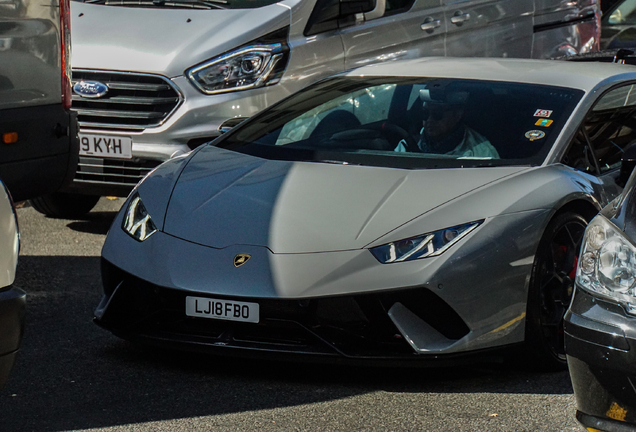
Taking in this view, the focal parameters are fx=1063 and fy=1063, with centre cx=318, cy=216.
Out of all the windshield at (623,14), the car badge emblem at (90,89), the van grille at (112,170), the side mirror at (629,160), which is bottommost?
the windshield at (623,14)

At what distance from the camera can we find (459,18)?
8898 mm

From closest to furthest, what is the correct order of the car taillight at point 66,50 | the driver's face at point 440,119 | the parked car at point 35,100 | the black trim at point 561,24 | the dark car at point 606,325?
the dark car at point 606,325
the driver's face at point 440,119
the parked car at point 35,100
the car taillight at point 66,50
the black trim at point 561,24

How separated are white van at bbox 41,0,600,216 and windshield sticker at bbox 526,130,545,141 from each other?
2.69 metres

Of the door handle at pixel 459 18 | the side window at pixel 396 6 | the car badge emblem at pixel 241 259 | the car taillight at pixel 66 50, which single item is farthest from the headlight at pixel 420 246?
the door handle at pixel 459 18

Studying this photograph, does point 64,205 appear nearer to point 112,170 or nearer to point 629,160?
point 112,170

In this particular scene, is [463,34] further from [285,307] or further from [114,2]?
[285,307]

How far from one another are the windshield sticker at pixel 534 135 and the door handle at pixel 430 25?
148 inches

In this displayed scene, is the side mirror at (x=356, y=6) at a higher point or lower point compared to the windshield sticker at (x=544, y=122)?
lower

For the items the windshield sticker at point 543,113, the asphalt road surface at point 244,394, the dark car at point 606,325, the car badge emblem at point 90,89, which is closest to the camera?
the dark car at point 606,325

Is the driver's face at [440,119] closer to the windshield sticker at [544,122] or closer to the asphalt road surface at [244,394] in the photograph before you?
the windshield sticker at [544,122]

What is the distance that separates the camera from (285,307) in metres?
4.16

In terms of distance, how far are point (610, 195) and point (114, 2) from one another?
13.8ft

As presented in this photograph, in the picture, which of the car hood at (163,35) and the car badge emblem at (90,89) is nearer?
the car hood at (163,35)

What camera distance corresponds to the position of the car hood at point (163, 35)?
23.1 feet
